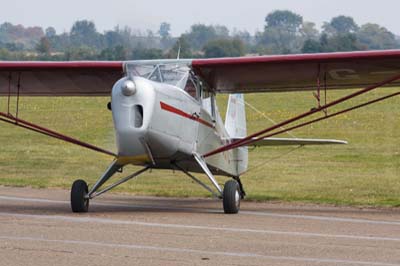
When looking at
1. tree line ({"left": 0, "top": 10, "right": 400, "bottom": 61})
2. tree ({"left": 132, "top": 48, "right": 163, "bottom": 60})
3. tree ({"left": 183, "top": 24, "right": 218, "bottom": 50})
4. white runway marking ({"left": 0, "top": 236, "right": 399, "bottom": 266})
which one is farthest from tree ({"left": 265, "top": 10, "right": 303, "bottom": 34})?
white runway marking ({"left": 0, "top": 236, "right": 399, "bottom": 266})

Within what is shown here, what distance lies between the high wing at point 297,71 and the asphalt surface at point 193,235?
207 centimetres

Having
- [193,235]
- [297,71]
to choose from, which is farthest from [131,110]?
[297,71]

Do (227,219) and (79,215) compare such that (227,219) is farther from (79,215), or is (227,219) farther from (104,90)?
(104,90)

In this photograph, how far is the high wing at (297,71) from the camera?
15750 millimetres

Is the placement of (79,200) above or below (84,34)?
below

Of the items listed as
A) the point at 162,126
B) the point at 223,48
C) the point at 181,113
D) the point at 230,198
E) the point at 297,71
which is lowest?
the point at 230,198

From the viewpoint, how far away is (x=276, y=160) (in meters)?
28.2

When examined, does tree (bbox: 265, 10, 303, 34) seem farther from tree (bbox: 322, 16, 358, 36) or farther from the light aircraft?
the light aircraft

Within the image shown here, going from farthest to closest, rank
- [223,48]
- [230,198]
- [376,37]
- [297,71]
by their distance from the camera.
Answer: [376,37] < [223,48] < [297,71] < [230,198]

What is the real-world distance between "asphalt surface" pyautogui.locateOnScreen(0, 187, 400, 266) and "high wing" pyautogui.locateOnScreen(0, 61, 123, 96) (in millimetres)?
2066

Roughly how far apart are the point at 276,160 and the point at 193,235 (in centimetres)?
1624

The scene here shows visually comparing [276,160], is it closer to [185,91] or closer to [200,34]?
[185,91]

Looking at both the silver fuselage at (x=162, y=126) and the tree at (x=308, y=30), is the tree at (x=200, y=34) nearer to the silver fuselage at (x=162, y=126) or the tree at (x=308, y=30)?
the tree at (x=308, y=30)

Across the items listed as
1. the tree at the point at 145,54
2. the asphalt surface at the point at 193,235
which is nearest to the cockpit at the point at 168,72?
the asphalt surface at the point at 193,235
